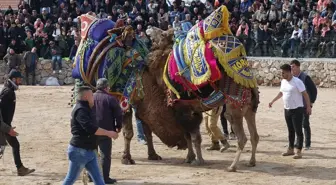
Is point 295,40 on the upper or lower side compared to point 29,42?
upper

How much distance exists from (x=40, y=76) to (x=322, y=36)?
1071 centimetres

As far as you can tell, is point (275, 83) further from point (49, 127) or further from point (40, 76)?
point (49, 127)

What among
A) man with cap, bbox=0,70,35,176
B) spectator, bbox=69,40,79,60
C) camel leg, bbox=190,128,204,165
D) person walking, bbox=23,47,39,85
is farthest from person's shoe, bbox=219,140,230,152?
person walking, bbox=23,47,39,85

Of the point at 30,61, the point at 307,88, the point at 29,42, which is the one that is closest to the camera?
the point at 307,88

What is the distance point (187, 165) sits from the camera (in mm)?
13039

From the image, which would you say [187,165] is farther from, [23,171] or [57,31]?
[57,31]

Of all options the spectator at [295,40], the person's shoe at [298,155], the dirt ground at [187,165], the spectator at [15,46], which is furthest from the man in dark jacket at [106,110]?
the spectator at [15,46]

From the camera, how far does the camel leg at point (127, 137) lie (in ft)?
42.9

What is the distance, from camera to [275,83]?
26.9 metres

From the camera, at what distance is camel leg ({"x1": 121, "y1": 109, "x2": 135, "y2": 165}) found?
13.1 meters

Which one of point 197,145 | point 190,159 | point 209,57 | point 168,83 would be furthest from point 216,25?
point 190,159

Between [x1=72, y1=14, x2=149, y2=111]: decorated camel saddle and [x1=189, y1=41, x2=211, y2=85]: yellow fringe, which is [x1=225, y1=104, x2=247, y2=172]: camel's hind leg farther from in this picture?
[x1=72, y1=14, x2=149, y2=111]: decorated camel saddle

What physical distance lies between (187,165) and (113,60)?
2.21 metres

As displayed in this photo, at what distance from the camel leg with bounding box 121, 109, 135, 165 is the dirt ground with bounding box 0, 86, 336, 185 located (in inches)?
6.3
